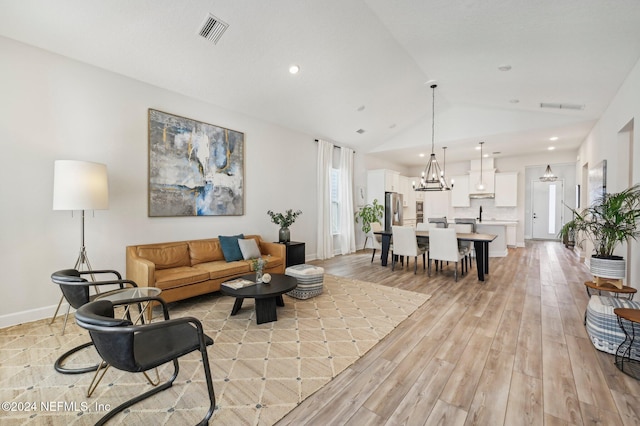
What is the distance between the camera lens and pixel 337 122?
6.14 metres

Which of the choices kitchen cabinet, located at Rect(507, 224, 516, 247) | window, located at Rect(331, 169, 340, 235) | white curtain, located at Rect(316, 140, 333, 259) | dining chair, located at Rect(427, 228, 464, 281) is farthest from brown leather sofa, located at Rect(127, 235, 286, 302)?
kitchen cabinet, located at Rect(507, 224, 516, 247)

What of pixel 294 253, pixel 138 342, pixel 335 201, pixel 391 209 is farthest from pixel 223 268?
pixel 391 209

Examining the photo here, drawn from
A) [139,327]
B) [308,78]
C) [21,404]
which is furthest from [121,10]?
[21,404]

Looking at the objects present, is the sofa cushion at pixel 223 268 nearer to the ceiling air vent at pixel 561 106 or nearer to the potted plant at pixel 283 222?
the potted plant at pixel 283 222

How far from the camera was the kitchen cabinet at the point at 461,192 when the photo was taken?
923 centimetres

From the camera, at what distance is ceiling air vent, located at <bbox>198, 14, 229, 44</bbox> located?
10.2ft

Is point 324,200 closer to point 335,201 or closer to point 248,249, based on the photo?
point 335,201

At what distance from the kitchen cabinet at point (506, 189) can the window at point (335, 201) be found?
17.5 feet

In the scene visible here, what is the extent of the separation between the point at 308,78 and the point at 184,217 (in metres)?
2.98

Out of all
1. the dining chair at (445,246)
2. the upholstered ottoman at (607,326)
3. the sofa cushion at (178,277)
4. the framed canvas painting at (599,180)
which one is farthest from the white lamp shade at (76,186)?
the framed canvas painting at (599,180)

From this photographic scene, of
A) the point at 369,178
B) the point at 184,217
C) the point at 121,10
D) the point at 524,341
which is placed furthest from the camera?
the point at 369,178

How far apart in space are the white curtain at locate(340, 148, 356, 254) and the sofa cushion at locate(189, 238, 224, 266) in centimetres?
368

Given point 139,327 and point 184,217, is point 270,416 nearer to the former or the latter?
point 139,327

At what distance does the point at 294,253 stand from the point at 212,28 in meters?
3.61
